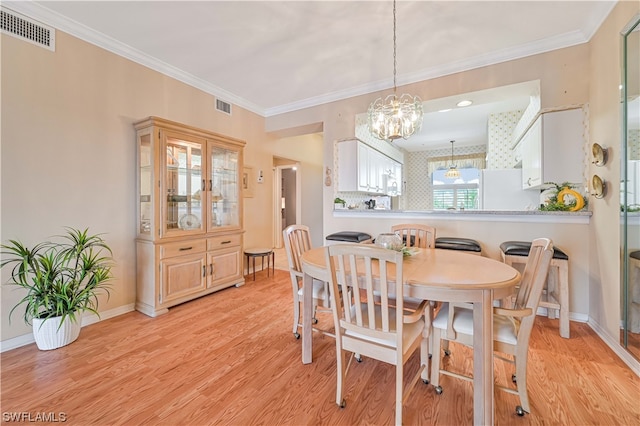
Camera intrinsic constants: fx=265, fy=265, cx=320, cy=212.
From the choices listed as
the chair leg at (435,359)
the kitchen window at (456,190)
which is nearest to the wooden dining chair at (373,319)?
the chair leg at (435,359)

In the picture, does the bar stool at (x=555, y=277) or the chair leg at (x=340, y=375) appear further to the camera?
the bar stool at (x=555, y=277)

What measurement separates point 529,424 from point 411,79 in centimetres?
350

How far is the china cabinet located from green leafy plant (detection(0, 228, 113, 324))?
54cm

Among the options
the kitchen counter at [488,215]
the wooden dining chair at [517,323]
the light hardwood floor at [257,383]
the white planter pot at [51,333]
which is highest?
the kitchen counter at [488,215]

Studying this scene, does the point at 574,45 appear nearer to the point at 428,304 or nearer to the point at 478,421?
the point at 428,304

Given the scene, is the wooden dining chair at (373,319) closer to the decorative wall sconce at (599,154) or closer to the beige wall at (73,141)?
the decorative wall sconce at (599,154)

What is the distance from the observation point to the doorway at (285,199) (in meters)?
6.41

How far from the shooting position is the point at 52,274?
7.18ft

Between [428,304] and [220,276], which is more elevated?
[428,304]

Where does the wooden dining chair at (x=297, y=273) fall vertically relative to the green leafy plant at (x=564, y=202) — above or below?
below

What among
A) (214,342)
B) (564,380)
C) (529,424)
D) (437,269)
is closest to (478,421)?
(529,424)

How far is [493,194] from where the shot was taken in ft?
14.1

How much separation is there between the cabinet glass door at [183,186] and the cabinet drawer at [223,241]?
0.24 m

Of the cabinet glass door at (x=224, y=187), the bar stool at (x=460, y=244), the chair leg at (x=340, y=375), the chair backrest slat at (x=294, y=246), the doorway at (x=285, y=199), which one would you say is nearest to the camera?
the chair leg at (x=340, y=375)
